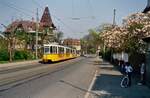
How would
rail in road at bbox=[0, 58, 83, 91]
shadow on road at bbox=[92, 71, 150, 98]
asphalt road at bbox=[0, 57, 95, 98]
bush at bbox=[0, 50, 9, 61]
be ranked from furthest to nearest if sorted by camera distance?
bush at bbox=[0, 50, 9, 61] < rail in road at bbox=[0, 58, 83, 91] < shadow on road at bbox=[92, 71, 150, 98] < asphalt road at bbox=[0, 57, 95, 98]

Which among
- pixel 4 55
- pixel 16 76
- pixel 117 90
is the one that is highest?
pixel 4 55

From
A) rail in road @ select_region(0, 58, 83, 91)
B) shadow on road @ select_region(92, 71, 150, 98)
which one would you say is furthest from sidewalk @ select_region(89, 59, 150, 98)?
rail in road @ select_region(0, 58, 83, 91)

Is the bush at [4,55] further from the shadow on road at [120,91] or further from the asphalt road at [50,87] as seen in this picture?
the shadow on road at [120,91]

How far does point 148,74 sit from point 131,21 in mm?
17576

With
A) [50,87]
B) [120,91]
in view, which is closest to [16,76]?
[50,87]

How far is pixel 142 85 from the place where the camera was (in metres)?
21.6

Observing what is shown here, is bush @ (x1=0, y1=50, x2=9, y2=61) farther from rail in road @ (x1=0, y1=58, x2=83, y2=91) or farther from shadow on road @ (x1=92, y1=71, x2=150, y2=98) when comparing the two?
shadow on road @ (x1=92, y1=71, x2=150, y2=98)

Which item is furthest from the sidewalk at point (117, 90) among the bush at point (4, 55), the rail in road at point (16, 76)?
the bush at point (4, 55)

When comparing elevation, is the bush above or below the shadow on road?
above

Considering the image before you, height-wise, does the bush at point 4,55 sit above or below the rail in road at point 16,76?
above

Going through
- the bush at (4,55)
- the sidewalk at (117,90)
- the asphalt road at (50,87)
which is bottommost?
the sidewalk at (117,90)

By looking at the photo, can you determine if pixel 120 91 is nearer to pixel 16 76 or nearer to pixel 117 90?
pixel 117 90

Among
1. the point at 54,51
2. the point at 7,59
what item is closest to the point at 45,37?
the point at 7,59

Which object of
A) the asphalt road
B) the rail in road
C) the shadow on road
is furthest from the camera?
the rail in road
